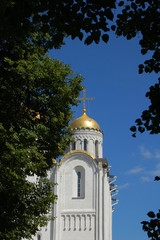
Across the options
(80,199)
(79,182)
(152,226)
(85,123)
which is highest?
(85,123)

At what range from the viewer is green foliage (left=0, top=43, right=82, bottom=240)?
41.1ft

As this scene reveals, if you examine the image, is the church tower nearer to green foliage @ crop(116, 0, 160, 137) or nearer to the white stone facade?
the white stone facade

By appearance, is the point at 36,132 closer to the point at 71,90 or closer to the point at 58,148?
the point at 58,148

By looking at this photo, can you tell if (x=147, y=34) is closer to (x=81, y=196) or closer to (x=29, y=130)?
(x=29, y=130)

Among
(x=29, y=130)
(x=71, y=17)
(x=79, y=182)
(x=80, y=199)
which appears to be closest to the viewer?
(x=71, y=17)

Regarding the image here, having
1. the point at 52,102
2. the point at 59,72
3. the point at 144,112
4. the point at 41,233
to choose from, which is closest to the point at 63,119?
the point at 52,102

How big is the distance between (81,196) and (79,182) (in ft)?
4.22

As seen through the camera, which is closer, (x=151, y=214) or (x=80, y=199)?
(x=151, y=214)

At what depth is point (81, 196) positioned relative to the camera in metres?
35.0

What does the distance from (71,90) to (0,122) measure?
9.69 ft

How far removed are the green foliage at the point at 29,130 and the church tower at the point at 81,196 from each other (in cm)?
1948

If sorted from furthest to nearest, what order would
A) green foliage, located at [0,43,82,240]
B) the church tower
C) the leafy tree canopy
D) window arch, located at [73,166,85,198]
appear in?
window arch, located at [73,166,85,198], the church tower, green foliage, located at [0,43,82,240], the leafy tree canopy

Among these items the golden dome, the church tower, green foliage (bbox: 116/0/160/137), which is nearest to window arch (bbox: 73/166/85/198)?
the church tower

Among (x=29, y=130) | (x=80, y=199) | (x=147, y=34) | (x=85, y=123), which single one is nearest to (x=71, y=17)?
(x=147, y=34)
